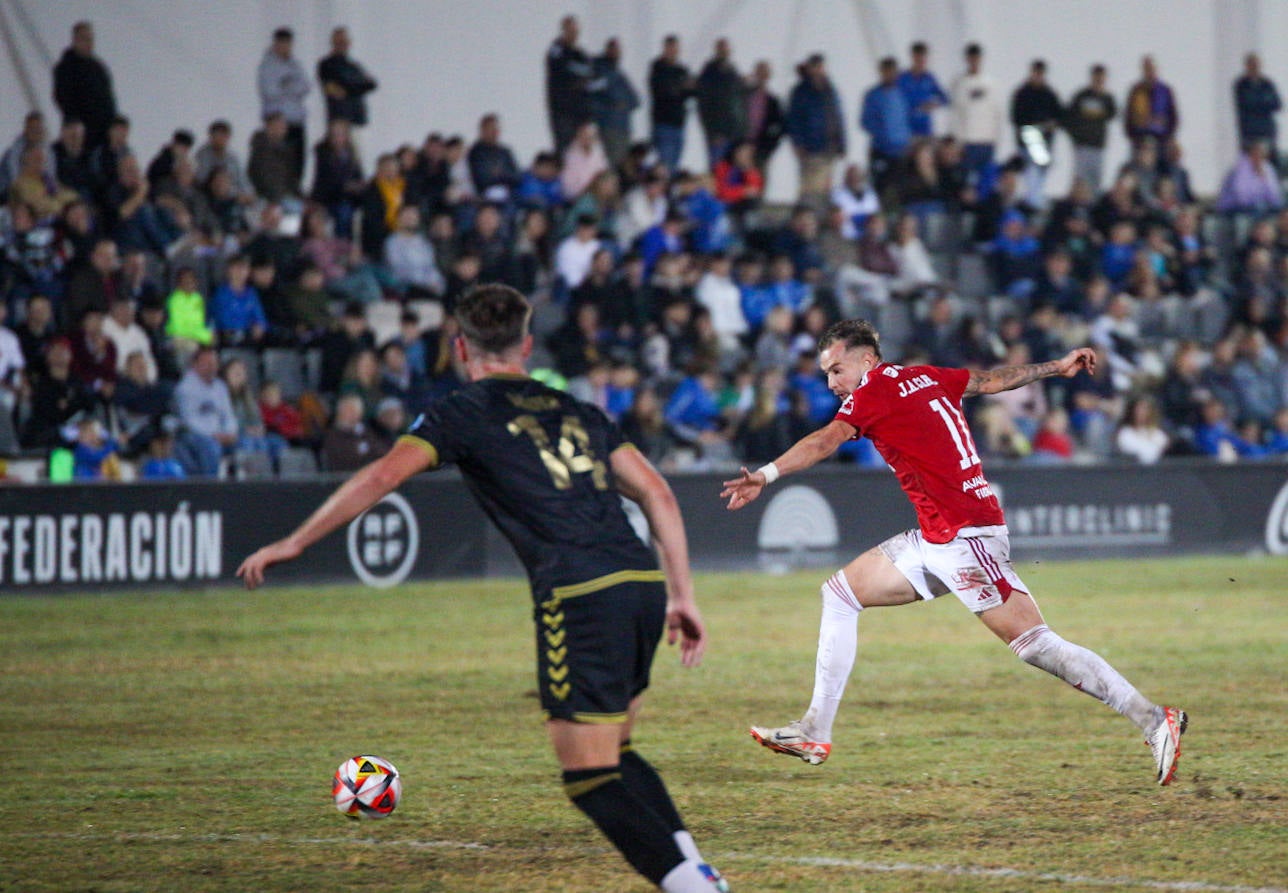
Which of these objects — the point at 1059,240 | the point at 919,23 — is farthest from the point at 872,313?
the point at 919,23

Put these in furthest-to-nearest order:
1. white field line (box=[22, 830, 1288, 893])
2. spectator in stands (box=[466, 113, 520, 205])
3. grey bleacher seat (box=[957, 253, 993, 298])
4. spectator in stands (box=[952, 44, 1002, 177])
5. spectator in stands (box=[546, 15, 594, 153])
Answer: spectator in stands (box=[952, 44, 1002, 177]) < grey bleacher seat (box=[957, 253, 993, 298]) < spectator in stands (box=[546, 15, 594, 153]) < spectator in stands (box=[466, 113, 520, 205]) < white field line (box=[22, 830, 1288, 893])

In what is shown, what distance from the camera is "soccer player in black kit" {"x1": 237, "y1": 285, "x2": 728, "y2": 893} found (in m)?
5.56

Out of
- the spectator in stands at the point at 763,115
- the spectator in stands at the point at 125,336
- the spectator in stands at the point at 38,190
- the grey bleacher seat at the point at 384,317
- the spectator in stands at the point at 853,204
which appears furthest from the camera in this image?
the spectator in stands at the point at 853,204

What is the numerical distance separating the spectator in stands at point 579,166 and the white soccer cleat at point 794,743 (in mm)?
14306

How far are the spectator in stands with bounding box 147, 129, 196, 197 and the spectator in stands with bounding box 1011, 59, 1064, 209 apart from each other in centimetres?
1159

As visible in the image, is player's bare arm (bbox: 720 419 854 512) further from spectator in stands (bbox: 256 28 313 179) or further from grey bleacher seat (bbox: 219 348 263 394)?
spectator in stands (bbox: 256 28 313 179)

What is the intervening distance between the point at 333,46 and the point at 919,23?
29.5ft

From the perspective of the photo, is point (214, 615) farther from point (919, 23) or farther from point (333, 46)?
point (919, 23)

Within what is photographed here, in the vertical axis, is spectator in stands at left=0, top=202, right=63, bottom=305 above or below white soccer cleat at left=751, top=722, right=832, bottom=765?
above

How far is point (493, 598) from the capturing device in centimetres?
1738

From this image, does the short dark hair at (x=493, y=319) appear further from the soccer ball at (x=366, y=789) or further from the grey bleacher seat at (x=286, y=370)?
the grey bleacher seat at (x=286, y=370)

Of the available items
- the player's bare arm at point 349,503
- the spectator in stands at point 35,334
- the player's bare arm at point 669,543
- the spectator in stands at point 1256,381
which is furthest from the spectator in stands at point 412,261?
the player's bare arm at point 349,503

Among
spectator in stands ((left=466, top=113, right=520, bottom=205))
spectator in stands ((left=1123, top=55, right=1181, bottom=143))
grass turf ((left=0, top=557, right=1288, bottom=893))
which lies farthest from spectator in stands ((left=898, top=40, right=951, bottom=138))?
grass turf ((left=0, top=557, right=1288, bottom=893))

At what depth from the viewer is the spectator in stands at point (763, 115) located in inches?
929
